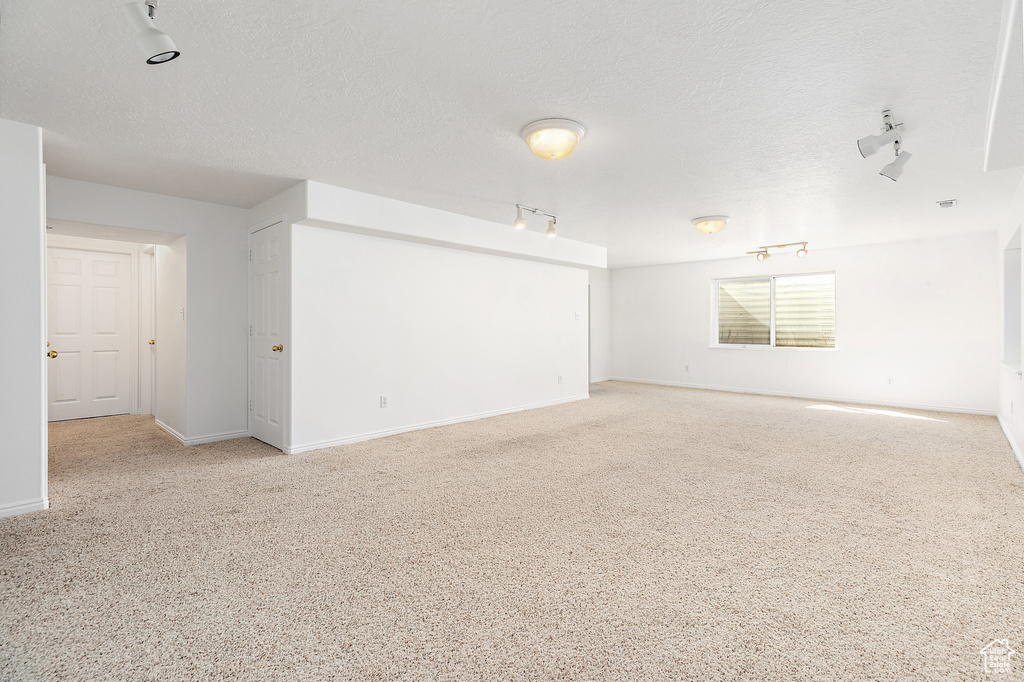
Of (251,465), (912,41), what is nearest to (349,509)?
(251,465)

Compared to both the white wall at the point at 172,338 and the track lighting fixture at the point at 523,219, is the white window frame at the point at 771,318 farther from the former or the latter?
the white wall at the point at 172,338

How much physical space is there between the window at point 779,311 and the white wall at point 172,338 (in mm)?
8003

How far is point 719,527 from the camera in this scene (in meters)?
2.71

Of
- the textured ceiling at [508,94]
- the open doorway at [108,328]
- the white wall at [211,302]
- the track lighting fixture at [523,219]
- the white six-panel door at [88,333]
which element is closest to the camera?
the textured ceiling at [508,94]

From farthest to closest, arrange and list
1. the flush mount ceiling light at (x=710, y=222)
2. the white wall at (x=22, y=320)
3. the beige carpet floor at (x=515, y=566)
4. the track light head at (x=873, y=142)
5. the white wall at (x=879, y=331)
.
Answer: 1. the white wall at (x=879, y=331)
2. the flush mount ceiling light at (x=710, y=222)
3. the white wall at (x=22, y=320)
4. the track light head at (x=873, y=142)
5. the beige carpet floor at (x=515, y=566)

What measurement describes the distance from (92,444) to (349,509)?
3395mm

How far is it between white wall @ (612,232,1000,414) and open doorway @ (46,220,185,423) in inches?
307

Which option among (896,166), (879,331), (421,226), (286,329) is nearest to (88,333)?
(286,329)

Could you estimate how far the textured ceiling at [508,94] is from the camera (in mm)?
1949

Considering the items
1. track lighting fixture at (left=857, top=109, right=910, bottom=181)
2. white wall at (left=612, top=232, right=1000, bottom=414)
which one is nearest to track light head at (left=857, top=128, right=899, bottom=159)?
track lighting fixture at (left=857, top=109, right=910, bottom=181)

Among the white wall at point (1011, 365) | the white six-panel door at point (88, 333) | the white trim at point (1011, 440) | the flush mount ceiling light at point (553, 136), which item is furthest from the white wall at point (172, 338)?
the white trim at point (1011, 440)

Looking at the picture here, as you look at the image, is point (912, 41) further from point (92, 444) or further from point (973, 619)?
point (92, 444)

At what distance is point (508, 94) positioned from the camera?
257 centimetres

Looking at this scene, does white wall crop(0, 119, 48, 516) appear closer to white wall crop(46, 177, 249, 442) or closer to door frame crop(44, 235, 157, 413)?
white wall crop(46, 177, 249, 442)
